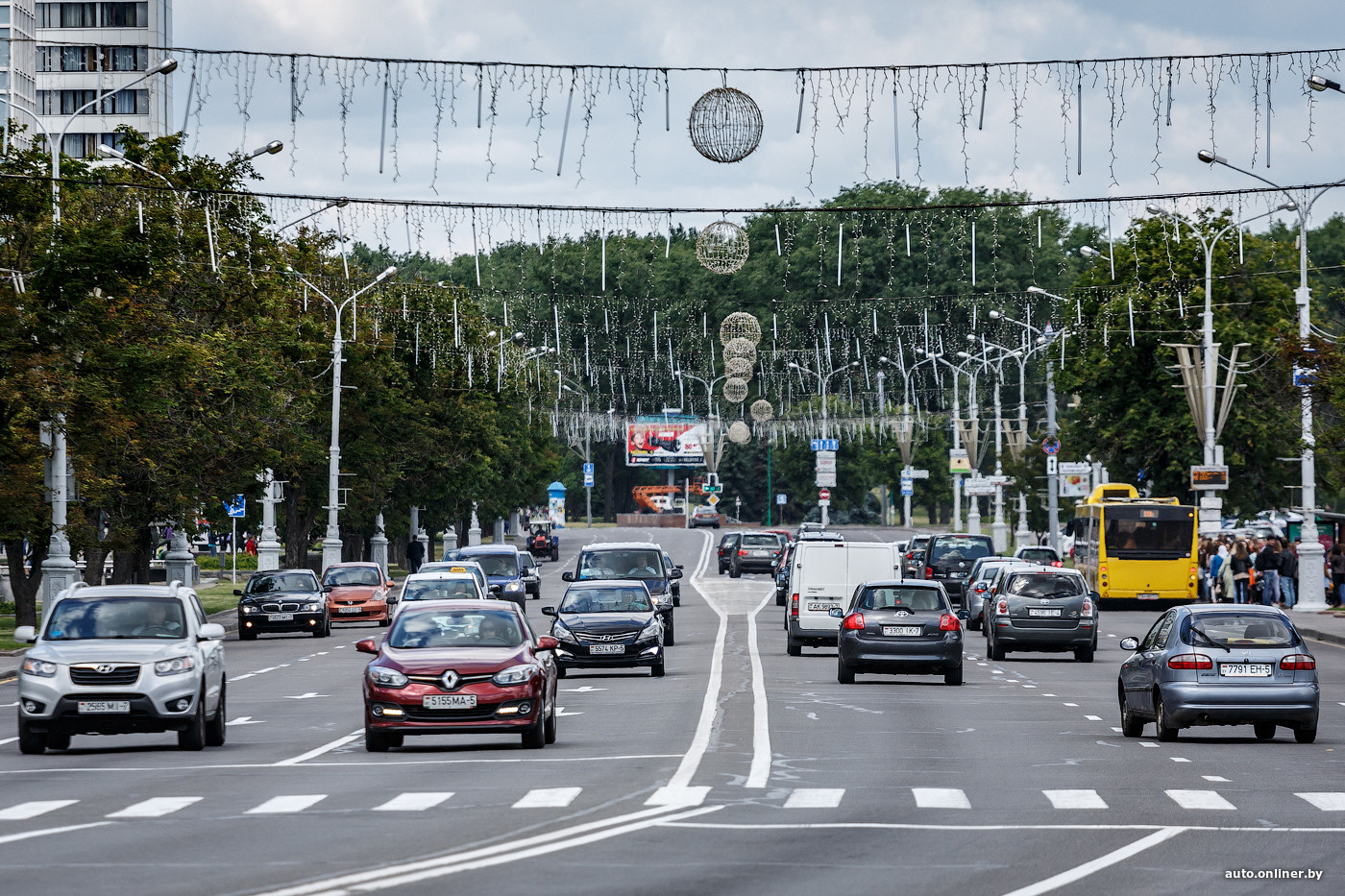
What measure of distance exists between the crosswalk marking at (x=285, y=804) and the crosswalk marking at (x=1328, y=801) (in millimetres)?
7123

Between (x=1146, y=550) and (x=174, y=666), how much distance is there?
4204cm

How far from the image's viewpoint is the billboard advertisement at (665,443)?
140250mm

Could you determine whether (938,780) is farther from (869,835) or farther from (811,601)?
(811,601)

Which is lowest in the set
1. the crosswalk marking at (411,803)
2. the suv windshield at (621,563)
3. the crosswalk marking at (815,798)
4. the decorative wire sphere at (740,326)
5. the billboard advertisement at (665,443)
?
the crosswalk marking at (815,798)

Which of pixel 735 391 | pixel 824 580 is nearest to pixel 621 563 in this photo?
pixel 824 580

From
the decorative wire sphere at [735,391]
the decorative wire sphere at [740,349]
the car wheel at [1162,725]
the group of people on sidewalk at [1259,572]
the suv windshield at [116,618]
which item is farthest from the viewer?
the decorative wire sphere at [735,391]

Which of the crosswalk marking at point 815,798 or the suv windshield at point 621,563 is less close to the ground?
the suv windshield at point 621,563

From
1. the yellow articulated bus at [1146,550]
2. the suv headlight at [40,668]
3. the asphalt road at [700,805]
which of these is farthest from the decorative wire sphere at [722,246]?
the suv headlight at [40,668]

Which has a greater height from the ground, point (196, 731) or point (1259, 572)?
point (1259, 572)

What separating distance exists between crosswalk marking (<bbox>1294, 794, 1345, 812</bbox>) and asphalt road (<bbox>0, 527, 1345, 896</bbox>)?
48 millimetres

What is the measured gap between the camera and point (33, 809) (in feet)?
49.6

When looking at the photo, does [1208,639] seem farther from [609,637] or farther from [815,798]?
[609,637]

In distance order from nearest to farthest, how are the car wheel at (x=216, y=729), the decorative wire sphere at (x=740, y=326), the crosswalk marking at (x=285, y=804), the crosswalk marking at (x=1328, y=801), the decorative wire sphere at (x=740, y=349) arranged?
the crosswalk marking at (x=285, y=804) → the crosswalk marking at (x=1328, y=801) → the car wheel at (x=216, y=729) → the decorative wire sphere at (x=740, y=326) → the decorative wire sphere at (x=740, y=349)

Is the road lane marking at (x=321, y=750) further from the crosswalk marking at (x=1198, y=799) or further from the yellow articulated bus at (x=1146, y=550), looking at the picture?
the yellow articulated bus at (x=1146, y=550)
